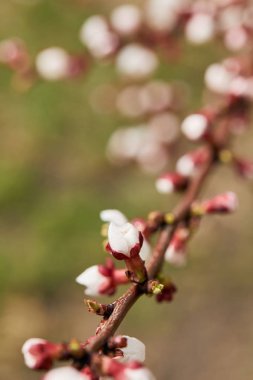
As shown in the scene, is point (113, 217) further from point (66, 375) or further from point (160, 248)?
point (66, 375)

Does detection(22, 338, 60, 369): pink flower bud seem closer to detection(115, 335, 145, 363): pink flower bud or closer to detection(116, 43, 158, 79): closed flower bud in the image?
detection(115, 335, 145, 363): pink flower bud

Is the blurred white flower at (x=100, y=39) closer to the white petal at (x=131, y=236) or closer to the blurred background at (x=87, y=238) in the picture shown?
the blurred background at (x=87, y=238)

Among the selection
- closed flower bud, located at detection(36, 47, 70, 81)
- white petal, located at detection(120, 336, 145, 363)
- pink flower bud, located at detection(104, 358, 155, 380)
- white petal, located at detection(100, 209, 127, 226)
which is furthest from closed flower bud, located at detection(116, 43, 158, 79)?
pink flower bud, located at detection(104, 358, 155, 380)

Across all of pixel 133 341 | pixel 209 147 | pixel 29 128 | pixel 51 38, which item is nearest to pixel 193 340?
pixel 209 147

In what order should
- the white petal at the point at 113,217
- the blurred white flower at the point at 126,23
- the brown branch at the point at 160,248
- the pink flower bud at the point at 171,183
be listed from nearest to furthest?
the brown branch at the point at 160,248
the white petal at the point at 113,217
the pink flower bud at the point at 171,183
the blurred white flower at the point at 126,23

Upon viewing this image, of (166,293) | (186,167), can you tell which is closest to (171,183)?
(186,167)

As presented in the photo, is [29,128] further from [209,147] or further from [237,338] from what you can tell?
[209,147]

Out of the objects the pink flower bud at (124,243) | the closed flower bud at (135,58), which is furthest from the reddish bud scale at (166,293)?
the closed flower bud at (135,58)
